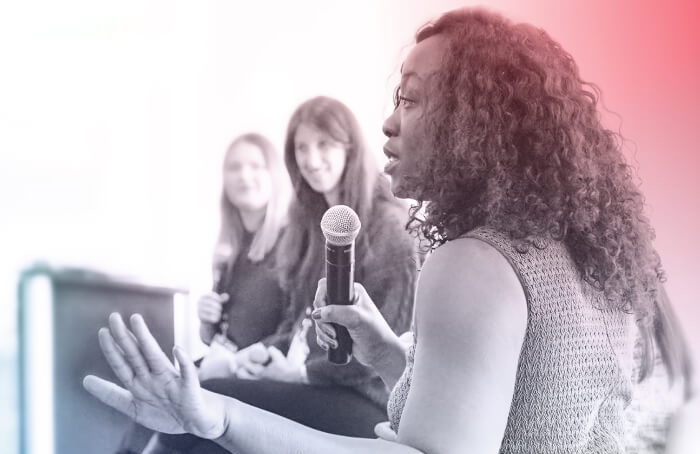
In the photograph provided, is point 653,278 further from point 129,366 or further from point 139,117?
point 139,117

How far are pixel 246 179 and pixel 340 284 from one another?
37 centimetres

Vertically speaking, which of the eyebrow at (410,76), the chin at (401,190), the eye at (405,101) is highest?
the eyebrow at (410,76)

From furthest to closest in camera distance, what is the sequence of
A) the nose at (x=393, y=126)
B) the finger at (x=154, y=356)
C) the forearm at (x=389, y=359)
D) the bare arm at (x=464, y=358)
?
the forearm at (x=389, y=359) < the nose at (x=393, y=126) < the finger at (x=154, y=356) < the bare arm at (x=464, y=358)

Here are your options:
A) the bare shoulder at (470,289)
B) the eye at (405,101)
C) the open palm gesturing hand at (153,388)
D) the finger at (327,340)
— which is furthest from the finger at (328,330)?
the bare shoulder at (470,289)

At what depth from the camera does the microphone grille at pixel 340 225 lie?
5.25ft

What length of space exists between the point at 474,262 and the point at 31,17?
1.29 meters

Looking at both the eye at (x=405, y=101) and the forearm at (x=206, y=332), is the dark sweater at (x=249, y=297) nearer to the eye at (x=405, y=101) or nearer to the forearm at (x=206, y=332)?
the forearm at (x=206, y=332)

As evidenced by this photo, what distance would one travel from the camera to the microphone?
1.60 meters


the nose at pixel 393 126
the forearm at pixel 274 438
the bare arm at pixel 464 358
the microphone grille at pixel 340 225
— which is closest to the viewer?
the bare arm at pixel 464 358

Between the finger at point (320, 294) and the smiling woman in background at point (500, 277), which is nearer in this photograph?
the smiling woman in background at point (500, 277)

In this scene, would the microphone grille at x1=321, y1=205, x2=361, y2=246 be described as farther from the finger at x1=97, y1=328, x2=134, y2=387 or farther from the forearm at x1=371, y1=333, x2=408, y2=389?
the finger at x1=97, y1=328, x2=134, y2=387

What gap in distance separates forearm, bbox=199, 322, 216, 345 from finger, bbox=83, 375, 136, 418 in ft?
0.82

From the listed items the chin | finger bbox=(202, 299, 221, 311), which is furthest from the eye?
finger bbox=(202, 299, 221, 311)

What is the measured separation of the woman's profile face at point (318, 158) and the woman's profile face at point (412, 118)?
0.37m
